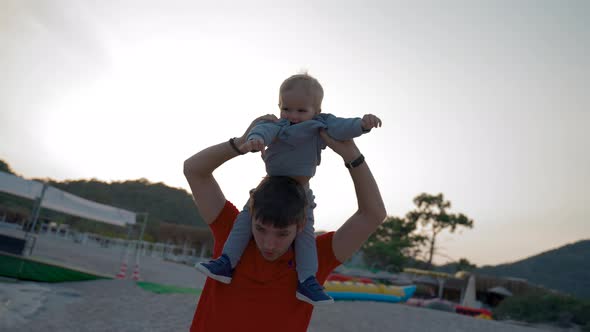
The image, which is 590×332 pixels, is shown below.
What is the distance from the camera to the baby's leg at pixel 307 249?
1911 mm

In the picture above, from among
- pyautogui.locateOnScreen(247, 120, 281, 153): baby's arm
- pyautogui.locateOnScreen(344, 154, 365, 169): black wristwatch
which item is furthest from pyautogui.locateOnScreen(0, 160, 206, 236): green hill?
pyautogui.locateOnScreen(344, 154, 365, 169): black wristwatch

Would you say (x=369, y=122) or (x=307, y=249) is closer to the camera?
(x=369, y=122)

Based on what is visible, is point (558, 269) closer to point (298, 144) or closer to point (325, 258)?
point (325, 258)

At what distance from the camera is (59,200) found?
1334 centimetres

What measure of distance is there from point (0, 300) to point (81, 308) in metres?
1.50

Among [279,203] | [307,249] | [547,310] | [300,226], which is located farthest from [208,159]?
[547,310]

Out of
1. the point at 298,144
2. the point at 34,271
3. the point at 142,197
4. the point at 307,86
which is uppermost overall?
the point at 142,197

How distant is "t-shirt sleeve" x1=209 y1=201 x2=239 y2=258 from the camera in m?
2.12

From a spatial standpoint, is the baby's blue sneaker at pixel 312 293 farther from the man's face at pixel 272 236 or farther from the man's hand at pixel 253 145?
the man's hand at pixel 253 145

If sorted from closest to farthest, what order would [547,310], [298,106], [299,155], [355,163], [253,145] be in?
[253,145], [355,163], [299,155], [298,106], [547,310]

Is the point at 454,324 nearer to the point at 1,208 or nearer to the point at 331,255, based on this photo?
the point at 331,255

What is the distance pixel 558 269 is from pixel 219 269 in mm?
77417

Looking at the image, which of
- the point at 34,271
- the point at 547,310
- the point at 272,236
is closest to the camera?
the point at 272,236

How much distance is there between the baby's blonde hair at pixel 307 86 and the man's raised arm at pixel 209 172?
0.98ft
